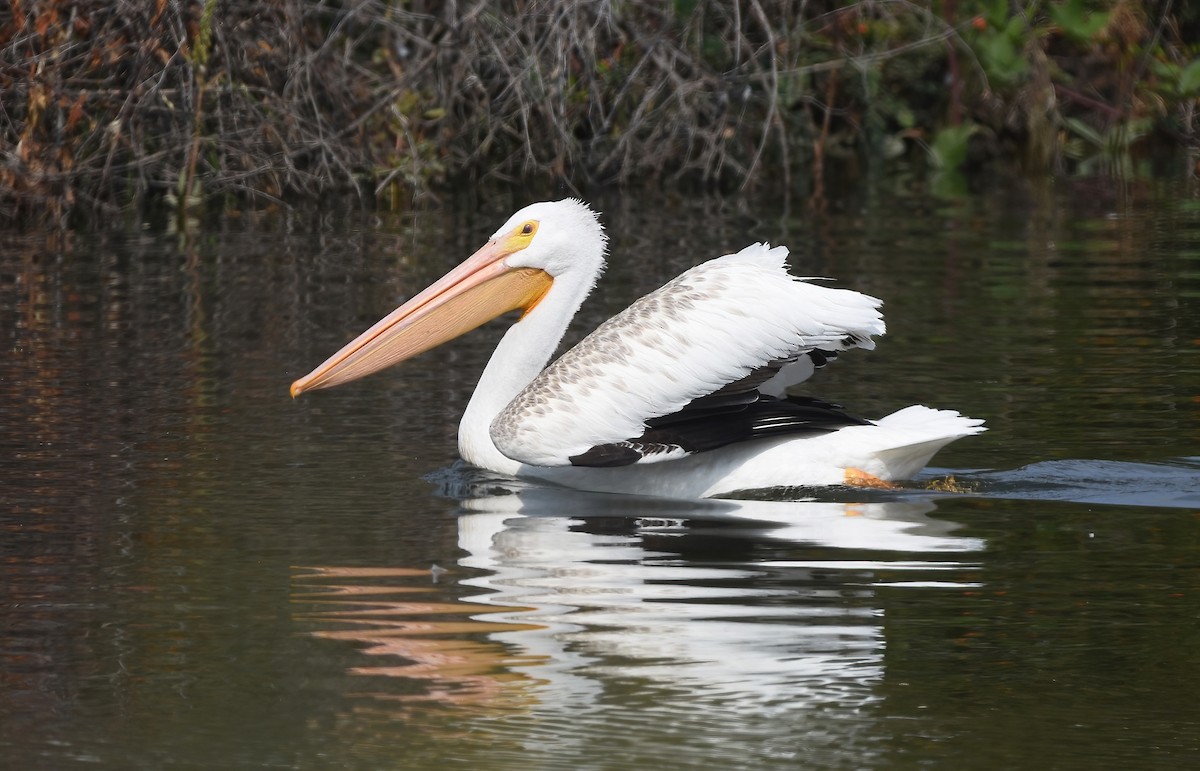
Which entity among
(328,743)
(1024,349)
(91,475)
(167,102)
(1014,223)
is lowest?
(328,743)

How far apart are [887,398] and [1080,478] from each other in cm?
136

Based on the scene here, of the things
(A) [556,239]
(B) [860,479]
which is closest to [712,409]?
(B) [860,479]

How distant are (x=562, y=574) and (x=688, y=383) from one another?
3.40 feet

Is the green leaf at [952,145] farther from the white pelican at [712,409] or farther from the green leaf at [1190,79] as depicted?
the white pelican at [712,409]

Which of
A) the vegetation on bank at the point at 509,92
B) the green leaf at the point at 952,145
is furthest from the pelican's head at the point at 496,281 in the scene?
the green leaf at the point at 952,145

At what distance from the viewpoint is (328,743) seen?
3.44 m

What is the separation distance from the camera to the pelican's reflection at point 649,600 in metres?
3.78

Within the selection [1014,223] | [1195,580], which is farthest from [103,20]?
[1195,580]

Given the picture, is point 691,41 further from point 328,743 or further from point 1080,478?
point 328,743

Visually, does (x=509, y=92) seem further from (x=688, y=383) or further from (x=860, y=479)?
(x=860, y=479)

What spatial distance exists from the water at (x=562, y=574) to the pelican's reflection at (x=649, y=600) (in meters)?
0.01

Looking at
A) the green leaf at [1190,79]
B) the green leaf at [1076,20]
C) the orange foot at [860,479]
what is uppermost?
the green leaf at [1076,20]

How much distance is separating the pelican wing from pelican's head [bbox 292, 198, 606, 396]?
73 centimetres

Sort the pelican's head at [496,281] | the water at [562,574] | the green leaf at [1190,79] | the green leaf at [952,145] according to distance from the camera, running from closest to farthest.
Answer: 1. the water at [562,574]
2. the pelican's head at [496,281]
3. the green leaf at [1190,79]
4. the green leaf at [952,145]
